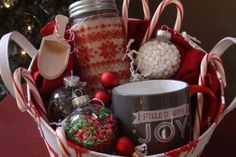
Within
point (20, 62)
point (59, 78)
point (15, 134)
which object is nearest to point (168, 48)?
point (59, 78)

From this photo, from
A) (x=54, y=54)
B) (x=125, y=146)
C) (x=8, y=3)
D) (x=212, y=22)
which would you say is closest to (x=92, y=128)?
(x=125, y=146)

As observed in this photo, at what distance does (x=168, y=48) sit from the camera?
58 centimetres

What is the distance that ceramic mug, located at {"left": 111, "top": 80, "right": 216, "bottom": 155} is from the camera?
0.41 m

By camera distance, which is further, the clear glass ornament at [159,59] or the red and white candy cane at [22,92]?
the clear glass ornament at [159,59]

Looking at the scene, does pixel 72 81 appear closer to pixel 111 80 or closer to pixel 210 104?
pixel 111 80

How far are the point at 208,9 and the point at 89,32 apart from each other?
1252 mm

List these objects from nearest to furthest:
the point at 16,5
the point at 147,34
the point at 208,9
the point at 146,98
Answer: the point at 146,98
the point at 147,34
the point at 16,5
the point at 208,9

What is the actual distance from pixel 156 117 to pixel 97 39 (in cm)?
22

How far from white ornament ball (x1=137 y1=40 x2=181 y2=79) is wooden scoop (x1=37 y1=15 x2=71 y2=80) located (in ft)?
0.44

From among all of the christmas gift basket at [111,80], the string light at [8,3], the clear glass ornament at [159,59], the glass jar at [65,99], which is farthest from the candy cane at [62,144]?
the string light at [8,3]

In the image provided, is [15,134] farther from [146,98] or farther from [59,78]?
[146,98]

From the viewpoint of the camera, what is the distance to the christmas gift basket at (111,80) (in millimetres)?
416

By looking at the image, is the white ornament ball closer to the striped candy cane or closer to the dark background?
the striped candy cane

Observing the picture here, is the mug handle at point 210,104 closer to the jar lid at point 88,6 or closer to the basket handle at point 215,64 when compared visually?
the basket handle at point 215,64
